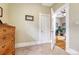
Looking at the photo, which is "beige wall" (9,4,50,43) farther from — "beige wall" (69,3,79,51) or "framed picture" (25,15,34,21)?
"beige wall" (69,3,79,51)

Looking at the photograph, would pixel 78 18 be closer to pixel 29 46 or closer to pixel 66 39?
pixel 66 39

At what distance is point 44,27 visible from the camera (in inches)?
109

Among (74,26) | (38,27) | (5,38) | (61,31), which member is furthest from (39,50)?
(74,26)

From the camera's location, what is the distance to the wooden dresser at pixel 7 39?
2271 mm

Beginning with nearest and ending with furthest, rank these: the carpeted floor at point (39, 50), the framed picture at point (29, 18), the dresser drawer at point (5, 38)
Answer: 1. the dresser drawer at point (5, 38)
2. the carpeted floor at point (39, 50)
3. the framed picture at point (29, 18)

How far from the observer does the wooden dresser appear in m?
2.27

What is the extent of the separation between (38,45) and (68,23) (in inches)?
38.6

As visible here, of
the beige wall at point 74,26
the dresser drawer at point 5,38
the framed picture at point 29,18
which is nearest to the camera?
the dresser drawer at point 5,38

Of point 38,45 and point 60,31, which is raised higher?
point 60,31

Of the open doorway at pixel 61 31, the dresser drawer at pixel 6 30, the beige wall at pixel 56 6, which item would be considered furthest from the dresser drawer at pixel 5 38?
the beige wall at pixel 56 6

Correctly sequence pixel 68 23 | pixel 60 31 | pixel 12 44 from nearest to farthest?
pixel 12 44 < pixel 60 31 < pixel 68 23

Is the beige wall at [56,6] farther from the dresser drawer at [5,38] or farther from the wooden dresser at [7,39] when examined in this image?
the dresser drawer at [5,38]

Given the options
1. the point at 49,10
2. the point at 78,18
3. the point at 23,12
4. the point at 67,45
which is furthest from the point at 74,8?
the point at 23,12

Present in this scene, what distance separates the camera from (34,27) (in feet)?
9.01
